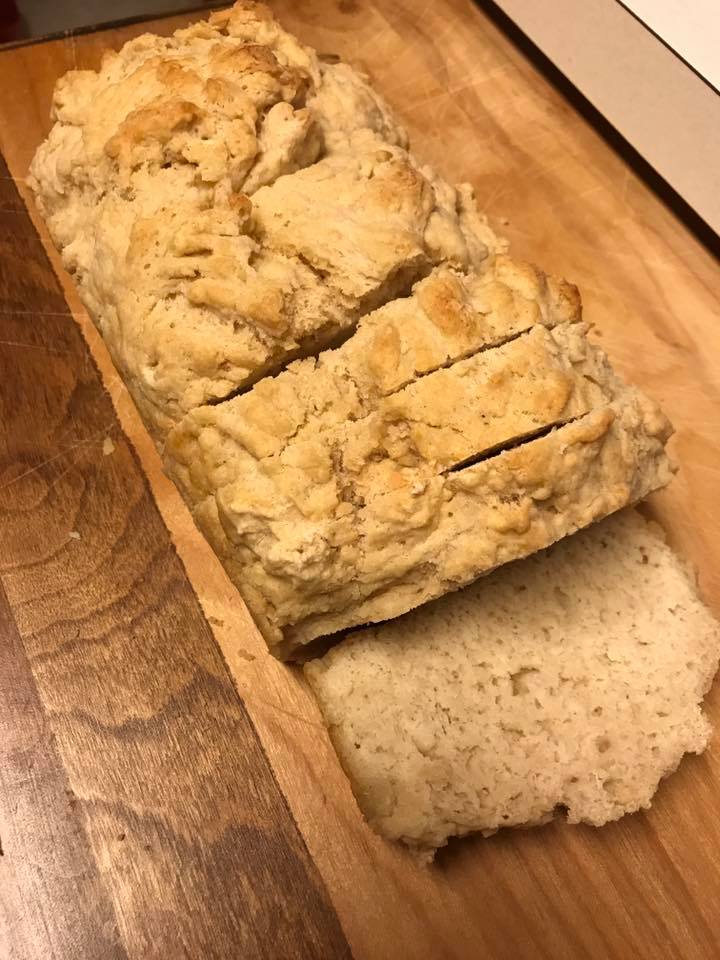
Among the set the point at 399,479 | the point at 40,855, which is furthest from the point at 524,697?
the point at 40,855

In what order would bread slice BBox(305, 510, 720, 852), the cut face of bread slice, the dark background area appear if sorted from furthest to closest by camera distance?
the dark background area < bread slice BBox(305, 510, 720, 852) < the cut face of bread slice

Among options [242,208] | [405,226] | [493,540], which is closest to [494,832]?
[493,540]

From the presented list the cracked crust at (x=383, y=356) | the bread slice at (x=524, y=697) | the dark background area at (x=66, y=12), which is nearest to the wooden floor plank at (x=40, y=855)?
the bread slice at (x=524, y=697)

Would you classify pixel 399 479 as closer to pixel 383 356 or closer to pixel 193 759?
pixel 383 356

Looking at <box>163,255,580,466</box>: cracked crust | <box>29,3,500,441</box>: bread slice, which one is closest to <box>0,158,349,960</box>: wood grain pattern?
<box>29,3,500,441</box>: bread slice

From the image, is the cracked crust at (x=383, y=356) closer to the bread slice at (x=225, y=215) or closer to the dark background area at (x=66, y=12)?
the bread slice at (x=225, y=215)

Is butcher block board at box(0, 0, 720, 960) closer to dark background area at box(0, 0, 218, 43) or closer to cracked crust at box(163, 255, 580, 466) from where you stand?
cracked crust at box(163, 255, 580, 466)
